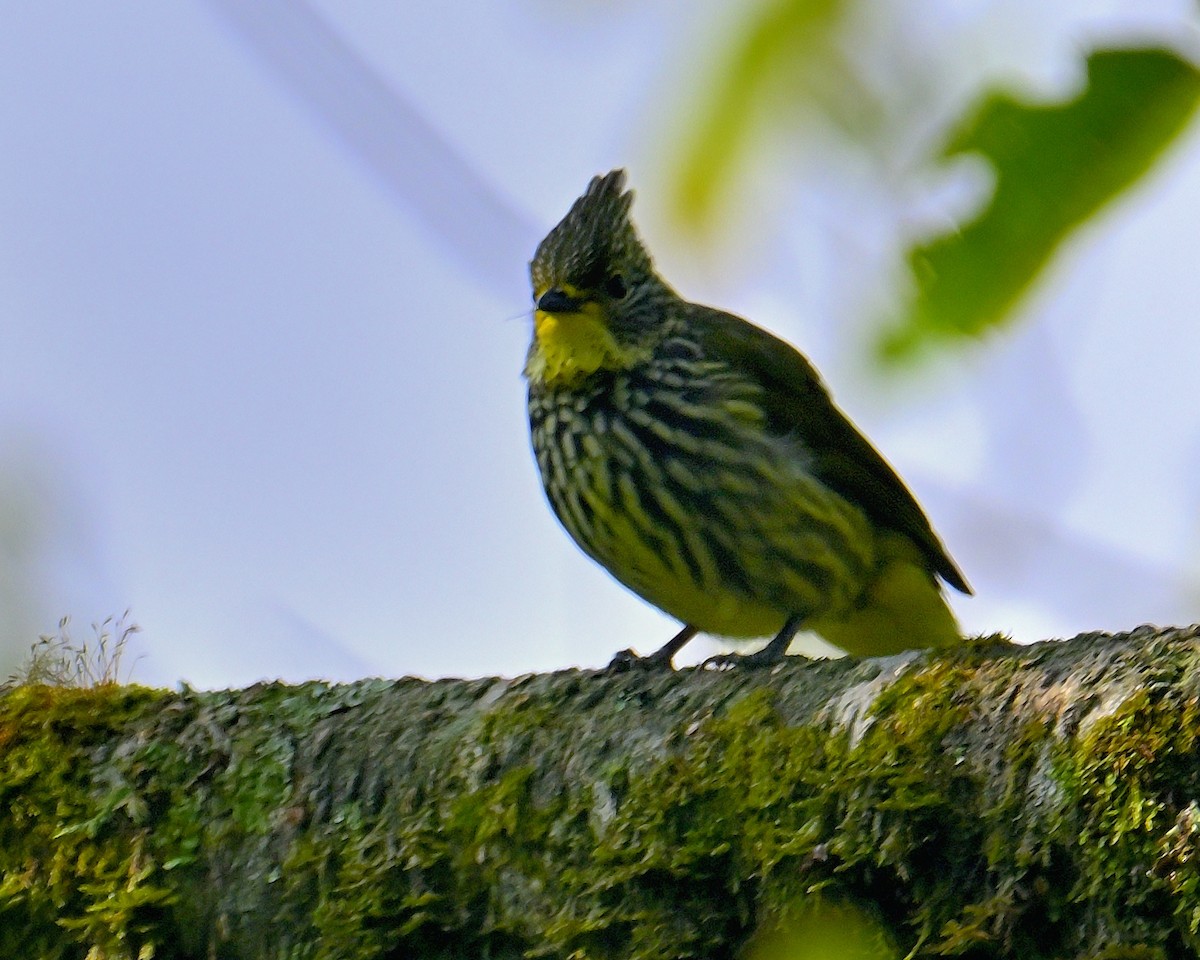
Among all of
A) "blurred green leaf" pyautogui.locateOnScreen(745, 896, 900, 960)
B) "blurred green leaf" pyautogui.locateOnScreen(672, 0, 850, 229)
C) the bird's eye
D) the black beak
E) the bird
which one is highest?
the bird's eye

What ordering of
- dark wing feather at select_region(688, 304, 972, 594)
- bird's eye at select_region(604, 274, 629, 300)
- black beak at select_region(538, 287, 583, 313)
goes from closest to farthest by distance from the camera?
black beak at select_region(538, 287, 583, 313) → dark wing feather at select_region(688, 304, 972, 594) → bird's eye at select_region(604, 274, 629, 300)

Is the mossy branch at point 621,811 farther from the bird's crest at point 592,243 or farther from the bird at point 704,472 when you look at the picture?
the bird's crest at point 592,243

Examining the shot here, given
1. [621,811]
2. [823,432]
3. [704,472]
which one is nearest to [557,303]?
[704,472]

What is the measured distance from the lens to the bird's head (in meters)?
4.53

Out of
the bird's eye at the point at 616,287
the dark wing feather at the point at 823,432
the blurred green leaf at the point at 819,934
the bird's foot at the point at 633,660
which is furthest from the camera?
the bird's eye at the point at 616,287

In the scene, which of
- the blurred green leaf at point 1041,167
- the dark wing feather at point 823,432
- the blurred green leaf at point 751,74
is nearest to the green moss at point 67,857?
the dark wing feather at point 823,432

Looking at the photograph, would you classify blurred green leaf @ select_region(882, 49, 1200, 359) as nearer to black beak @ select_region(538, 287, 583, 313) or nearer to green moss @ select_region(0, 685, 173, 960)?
green moss @ select_region(0, 685, 173, 960)

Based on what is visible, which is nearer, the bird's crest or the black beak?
the black beak

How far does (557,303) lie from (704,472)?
695 millimetres

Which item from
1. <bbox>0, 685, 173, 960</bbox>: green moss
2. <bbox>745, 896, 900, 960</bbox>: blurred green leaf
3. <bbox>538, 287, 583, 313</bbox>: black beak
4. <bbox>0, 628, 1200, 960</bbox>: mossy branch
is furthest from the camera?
<bbox>538, 287, 583, 313</bbox>: black beak

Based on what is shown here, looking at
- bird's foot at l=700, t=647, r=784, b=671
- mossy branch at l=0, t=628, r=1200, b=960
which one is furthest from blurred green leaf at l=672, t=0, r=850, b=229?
bird's foot at l=700, t=647, r=784, b=671

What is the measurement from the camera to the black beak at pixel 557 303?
14.7 ft

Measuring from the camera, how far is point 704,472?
170 inches

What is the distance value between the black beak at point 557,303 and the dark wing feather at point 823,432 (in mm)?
438
